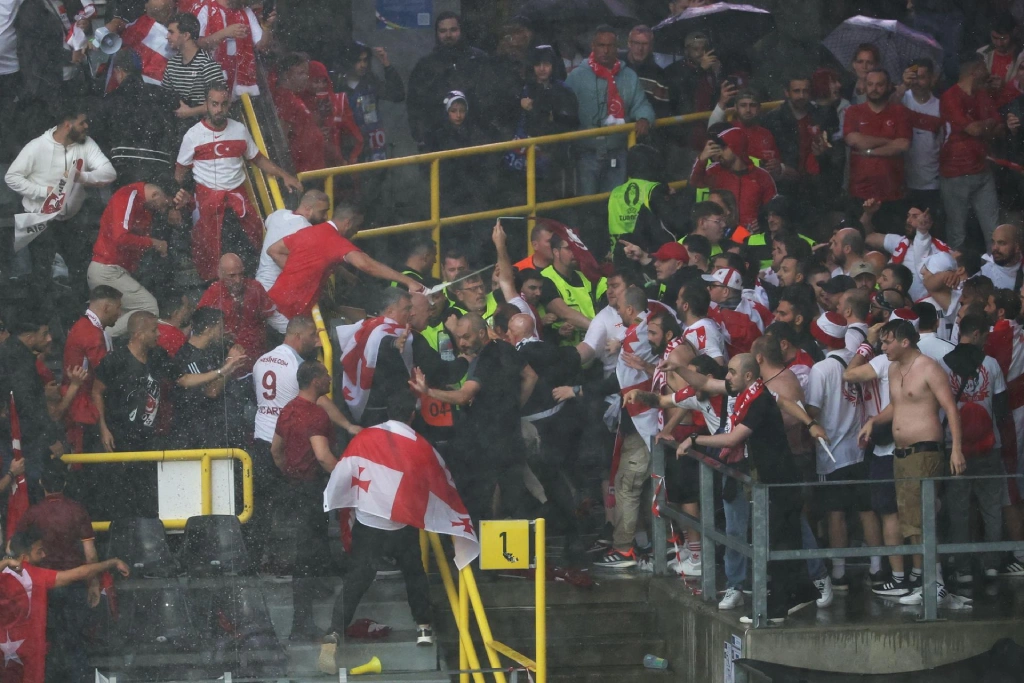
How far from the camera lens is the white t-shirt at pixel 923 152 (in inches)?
385

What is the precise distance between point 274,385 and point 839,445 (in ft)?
9.29

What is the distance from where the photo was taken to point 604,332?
7754 millimetres

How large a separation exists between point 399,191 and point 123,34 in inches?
77.7

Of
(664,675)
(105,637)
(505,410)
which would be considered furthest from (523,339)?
(105,637)

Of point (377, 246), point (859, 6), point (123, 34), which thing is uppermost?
point (859, 6)

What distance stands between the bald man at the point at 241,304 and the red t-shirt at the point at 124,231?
0.52 meters

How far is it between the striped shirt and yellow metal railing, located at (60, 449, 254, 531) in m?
2.44

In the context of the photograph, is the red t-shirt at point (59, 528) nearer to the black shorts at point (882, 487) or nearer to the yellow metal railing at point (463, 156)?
the yellow metal railing at point (463, 156)

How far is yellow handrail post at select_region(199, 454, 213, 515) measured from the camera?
23.5 ft

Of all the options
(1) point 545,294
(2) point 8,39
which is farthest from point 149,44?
(1) point 545,294

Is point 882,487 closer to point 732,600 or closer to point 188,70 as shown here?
point 732,600

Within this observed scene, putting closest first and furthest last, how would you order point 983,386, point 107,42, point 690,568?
point 983,386 < point 690,568 < point 107,42

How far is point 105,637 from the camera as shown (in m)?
6.77

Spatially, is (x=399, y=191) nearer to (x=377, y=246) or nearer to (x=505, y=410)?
(x=377, y=246)
